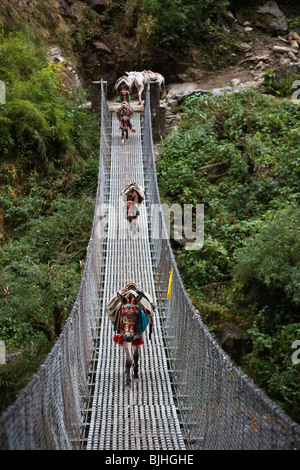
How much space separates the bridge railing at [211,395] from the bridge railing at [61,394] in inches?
38.6

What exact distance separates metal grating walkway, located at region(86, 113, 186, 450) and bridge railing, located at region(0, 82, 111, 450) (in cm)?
17

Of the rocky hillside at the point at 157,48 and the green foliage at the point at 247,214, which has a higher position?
the rocky hillside at the point at 157,48

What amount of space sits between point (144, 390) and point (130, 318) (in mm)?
862

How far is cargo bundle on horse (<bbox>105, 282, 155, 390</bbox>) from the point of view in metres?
5.09

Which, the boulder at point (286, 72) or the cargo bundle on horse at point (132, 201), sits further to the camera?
the boulder at point (286, 72)

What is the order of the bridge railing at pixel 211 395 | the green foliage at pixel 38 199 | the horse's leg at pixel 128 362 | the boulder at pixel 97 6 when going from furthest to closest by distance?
1. the boulder at pixel 97 6
2. the green foliage at pixel 38 199
3. the horse's leg at pixel 128 362
4. the bridge railing at pixel 211 395

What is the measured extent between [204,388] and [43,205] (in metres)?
7.68

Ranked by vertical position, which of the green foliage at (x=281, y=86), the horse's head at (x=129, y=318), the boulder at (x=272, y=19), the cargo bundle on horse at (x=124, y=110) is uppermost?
the boulder at (x=272, y=19)

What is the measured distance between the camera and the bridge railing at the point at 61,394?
2.76 m

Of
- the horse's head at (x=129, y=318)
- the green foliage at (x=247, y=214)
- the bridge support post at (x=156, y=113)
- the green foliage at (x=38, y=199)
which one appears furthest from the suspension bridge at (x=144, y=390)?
the bridge support post at (x=156, y=113)

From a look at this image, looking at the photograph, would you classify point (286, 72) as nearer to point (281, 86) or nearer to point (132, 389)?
point (281, 86)

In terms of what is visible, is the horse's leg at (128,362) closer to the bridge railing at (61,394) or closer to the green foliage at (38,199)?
the bridge railing at (61,394)

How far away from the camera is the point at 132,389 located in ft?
17.7
